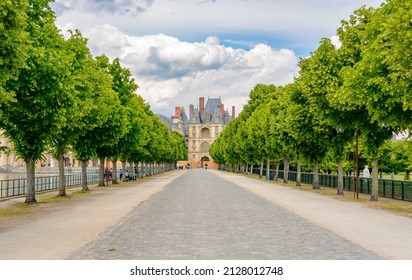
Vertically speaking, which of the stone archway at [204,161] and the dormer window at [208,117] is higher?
the dormer window at [208,117]

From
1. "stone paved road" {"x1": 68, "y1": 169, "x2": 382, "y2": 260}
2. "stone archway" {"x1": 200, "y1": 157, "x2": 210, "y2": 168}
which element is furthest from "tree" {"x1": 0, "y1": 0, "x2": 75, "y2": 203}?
"stone archway" {"x1": 200, "y1": 157, "x2": 210, "y2": 168}

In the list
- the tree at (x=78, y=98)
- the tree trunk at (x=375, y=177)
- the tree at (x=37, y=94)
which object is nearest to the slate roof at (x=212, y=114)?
the tree at (x=78, y=98)

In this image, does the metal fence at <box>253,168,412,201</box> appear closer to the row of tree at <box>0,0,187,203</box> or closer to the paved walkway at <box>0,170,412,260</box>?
the paved walkway at <box>0,170,412,260</box>

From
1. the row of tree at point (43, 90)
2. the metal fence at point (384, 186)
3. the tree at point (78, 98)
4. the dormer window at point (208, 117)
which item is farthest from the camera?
the dormer window at point (208, 117)

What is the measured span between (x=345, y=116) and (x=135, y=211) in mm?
12060

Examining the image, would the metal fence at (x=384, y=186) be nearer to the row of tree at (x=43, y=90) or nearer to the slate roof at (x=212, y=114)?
the row of tree at (x=43, y=90)

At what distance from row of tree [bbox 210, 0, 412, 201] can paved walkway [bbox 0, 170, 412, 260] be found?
4.45 meters

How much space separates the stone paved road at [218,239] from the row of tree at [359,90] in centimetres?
573

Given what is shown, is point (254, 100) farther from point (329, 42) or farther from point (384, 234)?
point (384, 234)

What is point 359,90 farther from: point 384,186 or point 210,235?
point 384,186

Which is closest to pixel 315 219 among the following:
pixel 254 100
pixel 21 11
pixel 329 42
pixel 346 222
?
pixel 346 222

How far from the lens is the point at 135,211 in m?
19.5

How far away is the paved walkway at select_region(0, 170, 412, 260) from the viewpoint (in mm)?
9969

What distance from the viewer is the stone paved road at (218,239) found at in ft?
32.0
